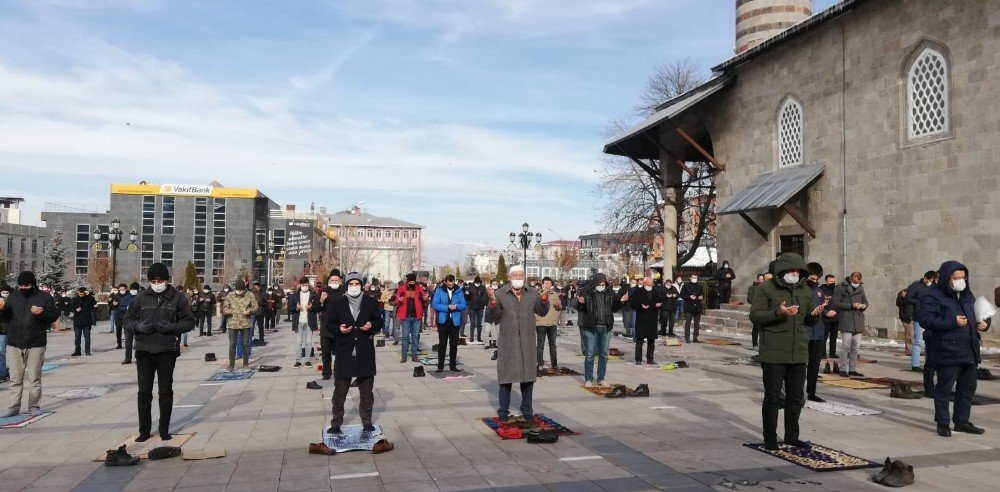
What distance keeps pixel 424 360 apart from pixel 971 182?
13.7 m

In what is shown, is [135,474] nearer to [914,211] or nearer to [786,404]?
[786,404]

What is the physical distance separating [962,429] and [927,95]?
1354cm

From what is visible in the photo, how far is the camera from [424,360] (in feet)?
51.8

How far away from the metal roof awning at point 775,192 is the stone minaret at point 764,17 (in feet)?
33.5

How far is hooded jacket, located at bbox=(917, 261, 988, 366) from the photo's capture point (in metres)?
7.95

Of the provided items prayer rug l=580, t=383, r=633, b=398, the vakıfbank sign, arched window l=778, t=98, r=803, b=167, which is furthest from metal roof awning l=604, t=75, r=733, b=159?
the vakıfbank sign

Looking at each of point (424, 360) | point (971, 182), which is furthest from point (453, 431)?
point (971, 182)

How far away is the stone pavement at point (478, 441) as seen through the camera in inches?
248

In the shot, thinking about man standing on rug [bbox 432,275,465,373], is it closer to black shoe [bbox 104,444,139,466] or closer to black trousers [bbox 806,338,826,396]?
black trousers [bbox 806,338,826,396]

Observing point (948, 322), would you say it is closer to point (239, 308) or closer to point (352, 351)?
point (352, 351)

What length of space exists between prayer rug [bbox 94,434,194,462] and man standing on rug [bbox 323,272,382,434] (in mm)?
1618

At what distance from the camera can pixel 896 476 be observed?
19.8ft

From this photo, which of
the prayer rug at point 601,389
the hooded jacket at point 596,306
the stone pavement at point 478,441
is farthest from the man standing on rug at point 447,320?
the hooded jacket at point 596,306

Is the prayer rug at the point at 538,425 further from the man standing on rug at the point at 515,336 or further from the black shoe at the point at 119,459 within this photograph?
the black shoe at the point at 119,459
